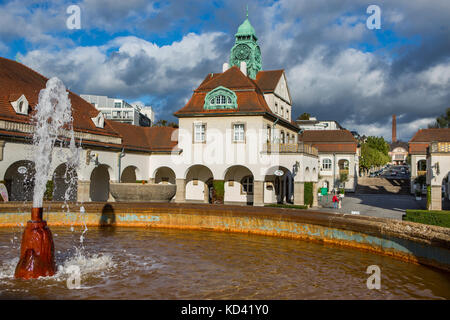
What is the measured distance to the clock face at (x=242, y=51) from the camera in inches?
1470

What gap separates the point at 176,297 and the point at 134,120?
68122 mm

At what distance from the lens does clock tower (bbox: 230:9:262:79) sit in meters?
37.1

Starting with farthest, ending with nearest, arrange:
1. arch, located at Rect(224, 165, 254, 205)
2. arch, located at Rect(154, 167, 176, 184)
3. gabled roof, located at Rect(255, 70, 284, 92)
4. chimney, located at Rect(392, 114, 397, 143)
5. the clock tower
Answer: chimney, located at Rect(392, 114, 397, 143)
the clock tower
arch, located at Rect(154, 167, 176, 184)
gabled roof, located at Rect(255, 70, 284, 92)
arch, located at Rect(224, 165, 254, 205)

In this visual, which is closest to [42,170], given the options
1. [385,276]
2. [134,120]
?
[385,276]

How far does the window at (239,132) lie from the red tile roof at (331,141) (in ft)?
90.7

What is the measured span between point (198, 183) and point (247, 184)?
443 cm

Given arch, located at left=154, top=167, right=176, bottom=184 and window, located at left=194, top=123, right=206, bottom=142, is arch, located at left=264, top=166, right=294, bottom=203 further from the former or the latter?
Result: arch, located at left=154, top=167, right=176, bottom=184

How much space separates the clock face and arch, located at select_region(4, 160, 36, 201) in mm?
21485

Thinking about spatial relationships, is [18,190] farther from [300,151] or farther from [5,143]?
[300,151]

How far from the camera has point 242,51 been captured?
123ft

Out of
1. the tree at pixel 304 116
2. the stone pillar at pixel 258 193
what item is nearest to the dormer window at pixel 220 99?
the stone pillar at pixel 258 193

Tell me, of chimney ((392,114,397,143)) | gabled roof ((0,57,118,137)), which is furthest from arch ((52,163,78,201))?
chimney ((392,114,397,143))

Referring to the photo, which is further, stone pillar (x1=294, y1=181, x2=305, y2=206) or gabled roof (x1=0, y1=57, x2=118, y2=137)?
stone pillar (x1=294, y1=181, x2=305, y2=206)

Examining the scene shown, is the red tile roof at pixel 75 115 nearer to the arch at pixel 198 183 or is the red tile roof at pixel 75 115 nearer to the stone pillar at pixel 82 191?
the stone pillar at pixel 82 191
